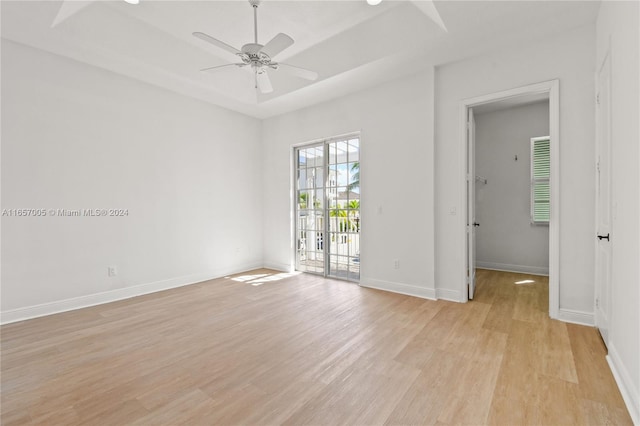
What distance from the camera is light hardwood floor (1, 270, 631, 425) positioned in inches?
68.5

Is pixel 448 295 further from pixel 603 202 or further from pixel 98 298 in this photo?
pixel 98 298

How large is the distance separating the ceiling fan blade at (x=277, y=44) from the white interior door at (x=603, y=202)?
2.60 meters

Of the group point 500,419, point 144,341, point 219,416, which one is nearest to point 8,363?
point 144,341

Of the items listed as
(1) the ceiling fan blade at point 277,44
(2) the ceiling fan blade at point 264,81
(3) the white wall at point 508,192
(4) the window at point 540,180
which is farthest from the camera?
(3) the white wall at point 508,192

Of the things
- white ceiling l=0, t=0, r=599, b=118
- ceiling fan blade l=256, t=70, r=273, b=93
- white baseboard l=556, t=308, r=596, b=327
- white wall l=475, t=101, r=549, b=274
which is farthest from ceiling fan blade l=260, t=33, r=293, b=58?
white wall l=475, t=101, r=549, b=274

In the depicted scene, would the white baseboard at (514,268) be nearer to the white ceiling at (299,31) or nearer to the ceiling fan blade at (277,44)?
the white ceiling at (299,31)

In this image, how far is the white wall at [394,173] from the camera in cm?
390

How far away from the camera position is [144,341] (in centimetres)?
272

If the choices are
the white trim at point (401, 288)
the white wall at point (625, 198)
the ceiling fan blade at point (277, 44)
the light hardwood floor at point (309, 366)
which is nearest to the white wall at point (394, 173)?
the white trim at point (401, 288)

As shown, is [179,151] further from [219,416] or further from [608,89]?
[608,89]

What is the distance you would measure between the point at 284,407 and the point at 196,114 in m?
4.55

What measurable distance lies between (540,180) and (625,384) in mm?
A: 4099

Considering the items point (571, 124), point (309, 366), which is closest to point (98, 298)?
point (309, 366)

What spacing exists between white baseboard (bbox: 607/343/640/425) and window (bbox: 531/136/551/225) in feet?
11.1
